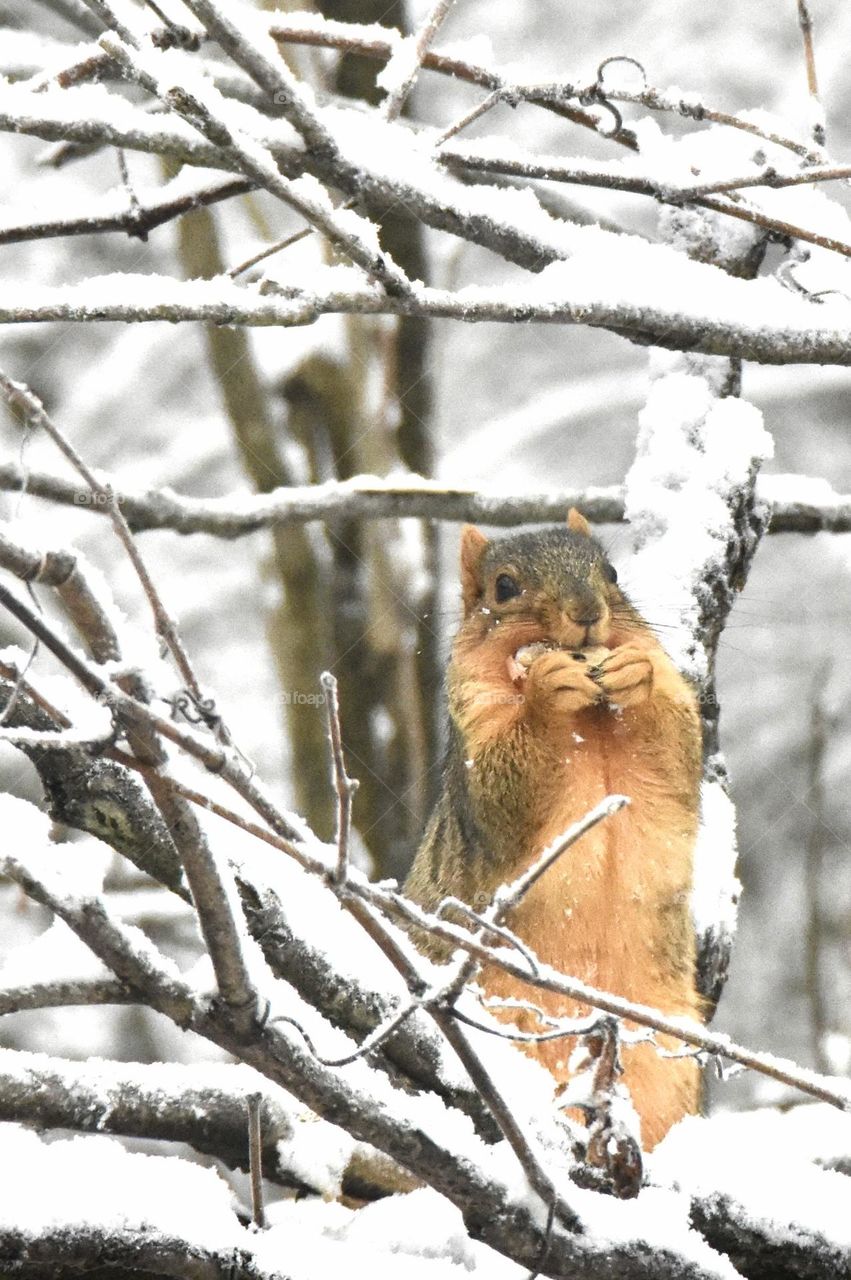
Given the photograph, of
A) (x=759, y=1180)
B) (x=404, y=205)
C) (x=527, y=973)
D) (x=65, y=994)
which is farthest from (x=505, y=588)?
(x=527, y=973)

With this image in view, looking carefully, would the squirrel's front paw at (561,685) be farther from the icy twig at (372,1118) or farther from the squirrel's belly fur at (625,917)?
the icy twig at (372,1118)

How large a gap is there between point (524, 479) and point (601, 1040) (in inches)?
235

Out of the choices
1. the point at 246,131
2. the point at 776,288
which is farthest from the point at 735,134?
the point at 246,131

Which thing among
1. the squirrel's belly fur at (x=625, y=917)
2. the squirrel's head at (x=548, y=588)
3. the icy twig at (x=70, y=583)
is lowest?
the icy twig at (x=70, y=583)

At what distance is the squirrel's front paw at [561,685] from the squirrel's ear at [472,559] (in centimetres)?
59

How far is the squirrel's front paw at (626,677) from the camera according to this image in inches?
101

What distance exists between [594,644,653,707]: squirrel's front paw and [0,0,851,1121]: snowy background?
152 inches

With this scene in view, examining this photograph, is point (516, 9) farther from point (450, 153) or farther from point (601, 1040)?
point (601, 1040)

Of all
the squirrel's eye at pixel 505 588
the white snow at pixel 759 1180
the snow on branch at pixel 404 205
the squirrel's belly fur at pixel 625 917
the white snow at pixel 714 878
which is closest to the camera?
the snow on branch at pixel 404 205

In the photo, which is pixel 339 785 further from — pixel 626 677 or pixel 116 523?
pixel 626 677

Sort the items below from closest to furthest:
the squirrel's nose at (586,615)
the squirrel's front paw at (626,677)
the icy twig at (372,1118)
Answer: the icy twig at (372,1118) → the squirrel's front paw at (626,677) → the squirrel's nose at (586,615)

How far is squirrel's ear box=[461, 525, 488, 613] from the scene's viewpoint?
3250 millimetres

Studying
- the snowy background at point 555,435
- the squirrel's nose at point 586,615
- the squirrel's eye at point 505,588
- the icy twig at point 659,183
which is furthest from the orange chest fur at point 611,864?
the snowy background at point 555,435

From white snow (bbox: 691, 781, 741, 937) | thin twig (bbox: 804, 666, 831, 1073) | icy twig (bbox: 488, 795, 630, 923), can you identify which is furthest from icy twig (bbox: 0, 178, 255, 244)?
thin twig (bbox: 804, 666, 831, 1073)
